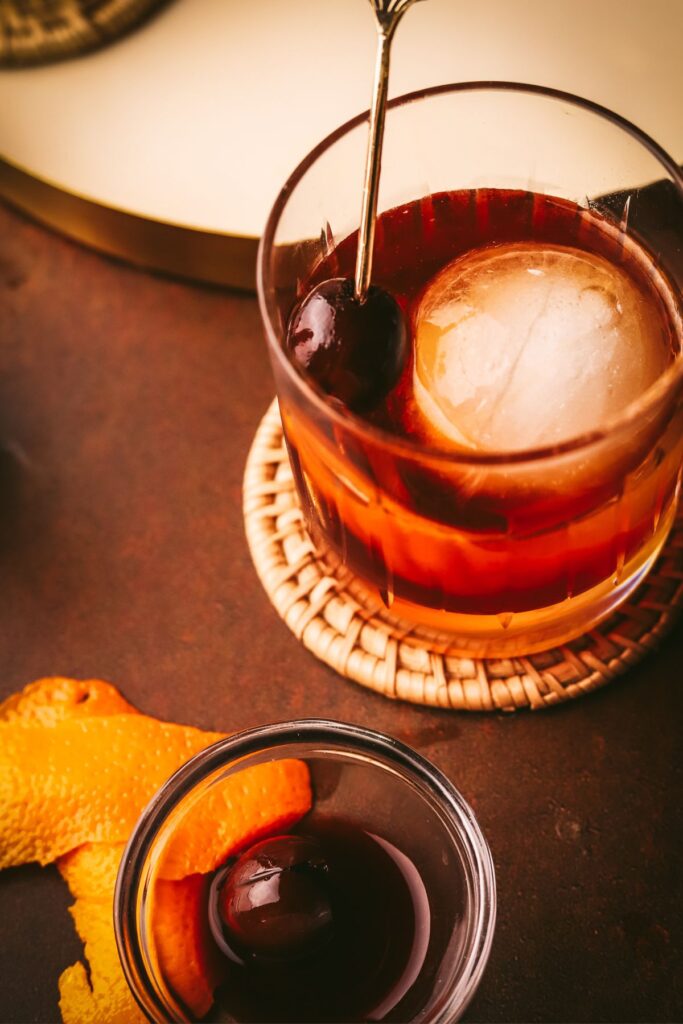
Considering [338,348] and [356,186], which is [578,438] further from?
[356,186]

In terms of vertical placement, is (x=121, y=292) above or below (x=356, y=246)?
below

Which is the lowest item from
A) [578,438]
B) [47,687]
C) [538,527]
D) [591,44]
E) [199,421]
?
[47,687]

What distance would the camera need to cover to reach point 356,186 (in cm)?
91

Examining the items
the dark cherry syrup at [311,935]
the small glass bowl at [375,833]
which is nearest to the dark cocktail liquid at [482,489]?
the small glass bowl at [375,833]

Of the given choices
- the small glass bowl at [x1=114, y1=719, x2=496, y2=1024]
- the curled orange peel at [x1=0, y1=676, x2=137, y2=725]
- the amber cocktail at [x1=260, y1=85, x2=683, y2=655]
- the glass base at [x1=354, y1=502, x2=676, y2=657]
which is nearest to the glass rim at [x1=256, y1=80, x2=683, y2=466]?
the amber cocktail at [x1=260, y1=85, x2=683, y2=655]

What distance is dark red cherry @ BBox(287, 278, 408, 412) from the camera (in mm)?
765

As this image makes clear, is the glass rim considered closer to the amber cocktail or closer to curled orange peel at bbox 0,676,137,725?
the amber cocktail

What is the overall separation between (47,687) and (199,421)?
0.35m

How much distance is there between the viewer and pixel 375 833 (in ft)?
3.20

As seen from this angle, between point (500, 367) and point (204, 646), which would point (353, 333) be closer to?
point (500, 367)

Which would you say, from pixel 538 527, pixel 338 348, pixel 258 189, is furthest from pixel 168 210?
pixel 538 527

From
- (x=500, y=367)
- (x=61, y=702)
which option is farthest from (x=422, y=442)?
(x=61, y=702)

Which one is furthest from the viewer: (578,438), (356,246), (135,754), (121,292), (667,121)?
(121,292)

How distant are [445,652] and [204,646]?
27cm
